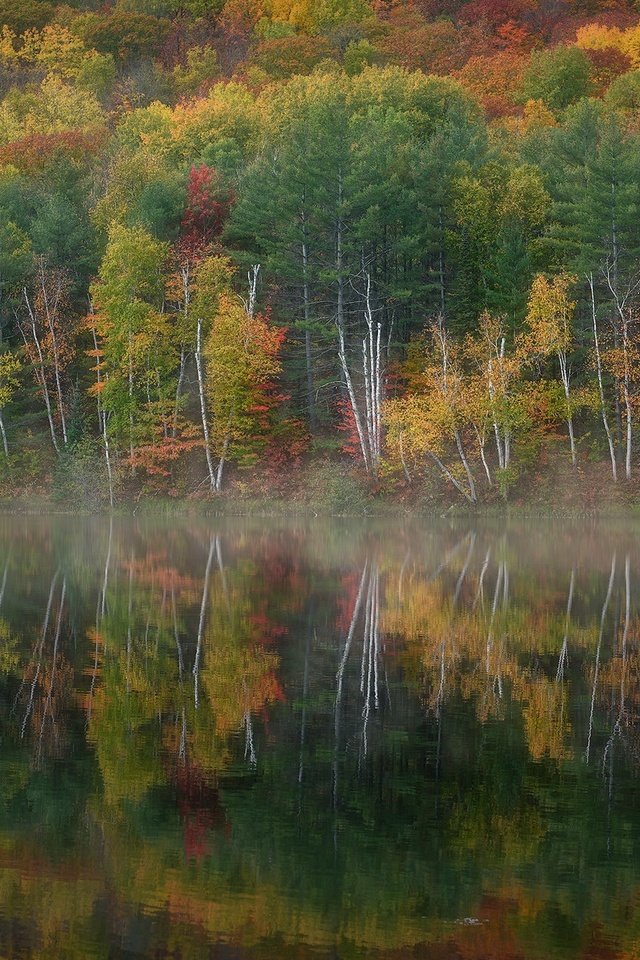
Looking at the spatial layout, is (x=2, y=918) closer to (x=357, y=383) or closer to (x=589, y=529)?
(x=589, y=529)

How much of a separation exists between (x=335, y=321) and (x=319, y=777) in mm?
50139

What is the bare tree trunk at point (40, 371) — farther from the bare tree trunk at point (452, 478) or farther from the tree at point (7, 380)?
the bare tree trunk at point (452, 478)

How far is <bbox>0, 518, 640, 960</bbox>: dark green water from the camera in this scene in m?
9.18

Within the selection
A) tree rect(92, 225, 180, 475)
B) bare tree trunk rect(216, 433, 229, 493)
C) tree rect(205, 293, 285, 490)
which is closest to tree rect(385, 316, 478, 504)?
tree rect(205, 293, 285, 490)

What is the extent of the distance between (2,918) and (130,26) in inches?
5331

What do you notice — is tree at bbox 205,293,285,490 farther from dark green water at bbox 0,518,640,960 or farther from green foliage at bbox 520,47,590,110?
green foliage at bbox 520,47,590,110

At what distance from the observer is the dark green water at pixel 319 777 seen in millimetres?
9180

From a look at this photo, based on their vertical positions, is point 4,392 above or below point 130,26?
below

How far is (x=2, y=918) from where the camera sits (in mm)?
9102

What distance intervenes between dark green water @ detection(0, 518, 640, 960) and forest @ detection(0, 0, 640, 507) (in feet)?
97.2

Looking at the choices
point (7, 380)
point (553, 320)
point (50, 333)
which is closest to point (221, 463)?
point (50, 333)

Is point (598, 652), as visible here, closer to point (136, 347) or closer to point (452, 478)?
point (452, 478)

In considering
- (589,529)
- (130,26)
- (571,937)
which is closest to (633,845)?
(571,937)

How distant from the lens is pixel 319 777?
12562 millimetres
